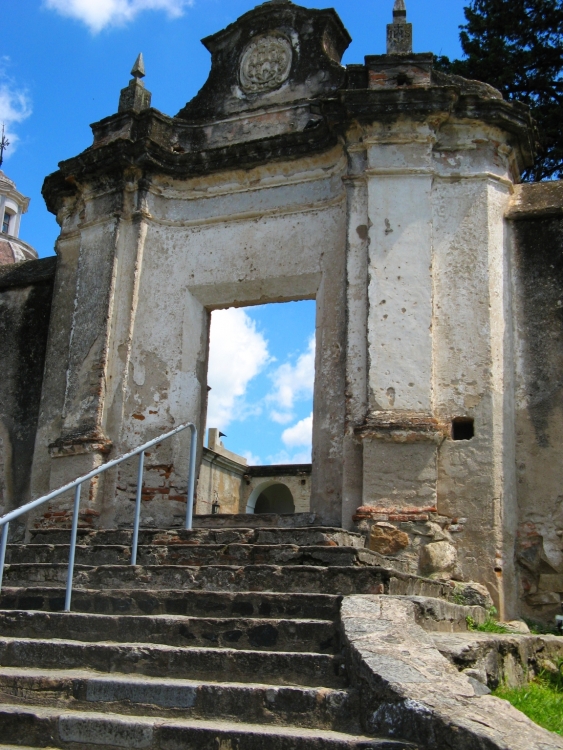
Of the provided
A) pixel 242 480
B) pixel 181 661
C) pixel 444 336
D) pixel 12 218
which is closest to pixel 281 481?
pixel 242 480

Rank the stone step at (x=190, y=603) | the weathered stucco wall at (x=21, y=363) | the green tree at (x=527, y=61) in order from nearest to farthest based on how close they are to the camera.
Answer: the stone step at (x=190, y=603) → the weathered stucco wall at (x=21, y=363) → the green tree at (x=527, y=61)

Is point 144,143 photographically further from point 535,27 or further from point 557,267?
point 535,27

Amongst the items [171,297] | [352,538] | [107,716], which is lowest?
[107,716]

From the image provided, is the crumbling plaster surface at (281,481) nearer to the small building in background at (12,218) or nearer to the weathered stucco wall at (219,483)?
the weathered stucco wall at (219,483)

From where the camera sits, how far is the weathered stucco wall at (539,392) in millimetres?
7486

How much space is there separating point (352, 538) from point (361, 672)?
3.26 meters

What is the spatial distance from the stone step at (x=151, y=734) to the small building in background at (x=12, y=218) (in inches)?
1128

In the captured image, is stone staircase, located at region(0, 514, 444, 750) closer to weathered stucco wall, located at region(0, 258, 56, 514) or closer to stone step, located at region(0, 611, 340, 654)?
stone step, located at region(0, 611, 340, 654)

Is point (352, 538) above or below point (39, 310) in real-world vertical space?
below

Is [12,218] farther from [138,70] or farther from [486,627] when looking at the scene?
[486,627]

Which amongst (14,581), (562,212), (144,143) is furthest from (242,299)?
(14,581)

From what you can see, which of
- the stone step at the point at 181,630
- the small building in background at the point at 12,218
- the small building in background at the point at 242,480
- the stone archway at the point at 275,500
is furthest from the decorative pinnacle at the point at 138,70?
the small building in background at the point at 12,218

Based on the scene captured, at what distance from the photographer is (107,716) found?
3979 millimetres

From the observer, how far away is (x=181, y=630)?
4.80 m
